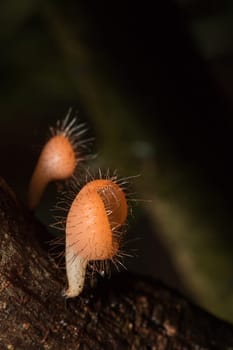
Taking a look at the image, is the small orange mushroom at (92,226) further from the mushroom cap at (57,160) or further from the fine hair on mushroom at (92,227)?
the mushroom cap at (57,160)

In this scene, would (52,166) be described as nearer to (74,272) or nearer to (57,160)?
(57,160)

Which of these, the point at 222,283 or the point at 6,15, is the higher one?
the point at 6,15

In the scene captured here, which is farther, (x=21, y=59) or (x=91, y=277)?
(x=21, y=59)

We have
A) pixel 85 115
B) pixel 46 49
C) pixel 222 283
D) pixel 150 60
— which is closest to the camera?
pixel 150 60

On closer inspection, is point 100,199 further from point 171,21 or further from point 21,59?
point 21,59

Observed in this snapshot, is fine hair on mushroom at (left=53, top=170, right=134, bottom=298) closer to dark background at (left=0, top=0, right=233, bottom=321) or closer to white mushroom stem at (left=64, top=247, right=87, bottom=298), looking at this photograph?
white mushroom stem at (left=64, top=247, right=87, bottom=298)

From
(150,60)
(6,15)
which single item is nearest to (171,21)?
(150,60)

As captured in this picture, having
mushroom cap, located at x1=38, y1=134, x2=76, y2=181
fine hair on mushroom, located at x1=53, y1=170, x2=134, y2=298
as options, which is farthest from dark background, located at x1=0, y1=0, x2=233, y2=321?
fine hair on mushroom, located at x1=53, y1=170, x2=134, y2=298
